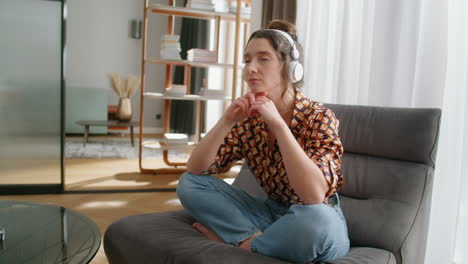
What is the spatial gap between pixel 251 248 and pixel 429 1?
132 cm

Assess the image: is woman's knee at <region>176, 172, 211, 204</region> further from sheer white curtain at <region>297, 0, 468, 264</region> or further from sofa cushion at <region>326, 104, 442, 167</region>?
sheer white curtain at <region>297, 0, 468, 264</region>

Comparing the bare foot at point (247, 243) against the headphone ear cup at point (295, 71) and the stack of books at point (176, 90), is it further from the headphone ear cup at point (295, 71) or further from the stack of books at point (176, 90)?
the stack of books at point (176, 90)

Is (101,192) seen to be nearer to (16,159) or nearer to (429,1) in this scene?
(16,159)

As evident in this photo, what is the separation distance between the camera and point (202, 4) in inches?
136

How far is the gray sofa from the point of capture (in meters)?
1.20

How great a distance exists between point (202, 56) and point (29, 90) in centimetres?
140

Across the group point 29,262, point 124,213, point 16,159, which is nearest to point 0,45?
point 16,159

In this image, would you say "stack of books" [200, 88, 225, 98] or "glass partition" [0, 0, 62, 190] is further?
"stack of books" [200, 88, 225, 98]

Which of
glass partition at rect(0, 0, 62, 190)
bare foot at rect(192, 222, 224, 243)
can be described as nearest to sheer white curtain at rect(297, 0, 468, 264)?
bare foot at rect(192, 222, 224, 243)

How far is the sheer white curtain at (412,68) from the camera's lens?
1557 millimetres

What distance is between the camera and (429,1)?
68.1 inches

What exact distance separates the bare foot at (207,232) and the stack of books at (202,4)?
2488 millimetres

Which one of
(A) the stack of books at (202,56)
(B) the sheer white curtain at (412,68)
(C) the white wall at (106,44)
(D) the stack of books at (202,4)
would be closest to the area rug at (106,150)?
(C) the white wall at (106,44)

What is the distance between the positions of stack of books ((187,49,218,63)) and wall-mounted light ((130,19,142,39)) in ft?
9.62
